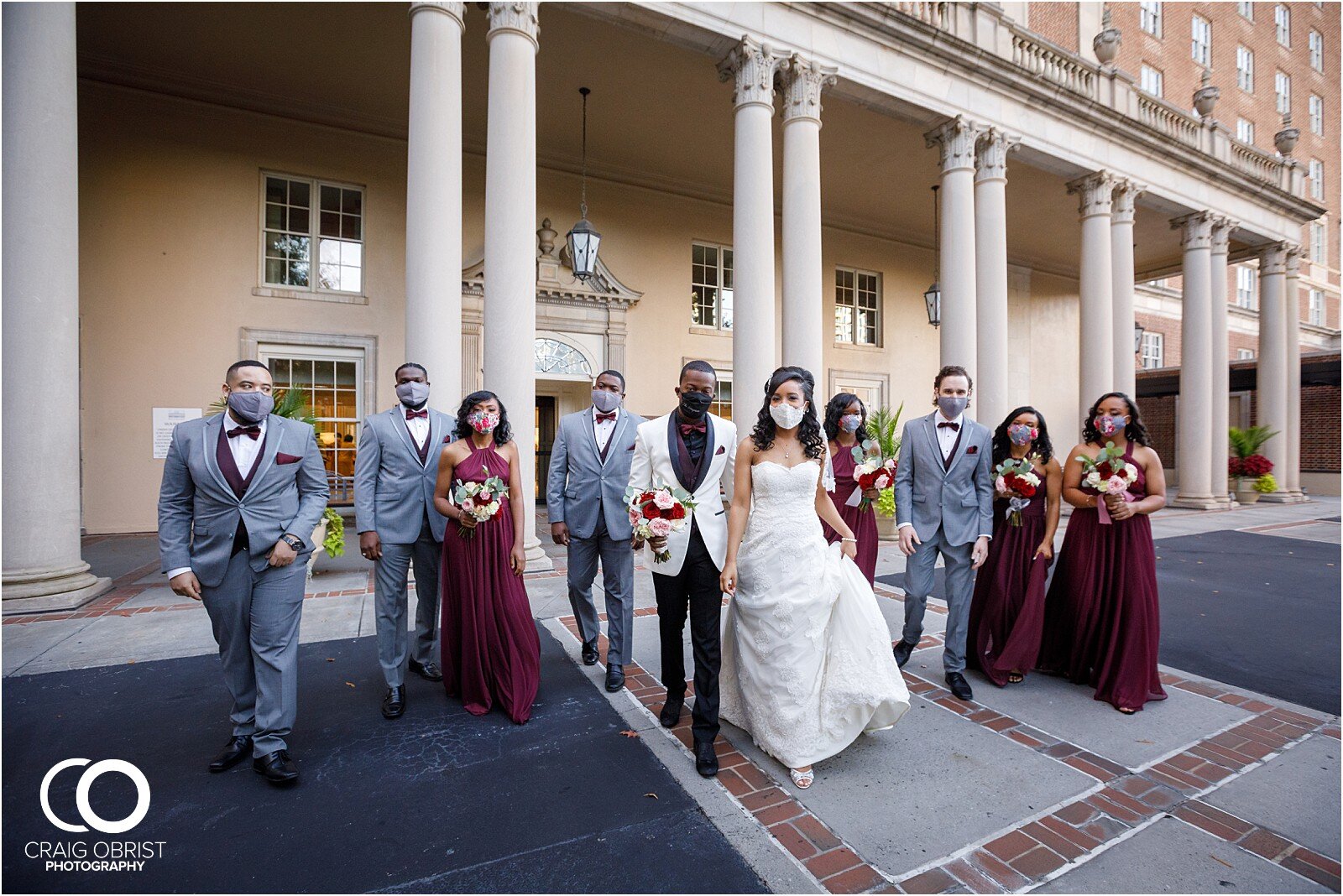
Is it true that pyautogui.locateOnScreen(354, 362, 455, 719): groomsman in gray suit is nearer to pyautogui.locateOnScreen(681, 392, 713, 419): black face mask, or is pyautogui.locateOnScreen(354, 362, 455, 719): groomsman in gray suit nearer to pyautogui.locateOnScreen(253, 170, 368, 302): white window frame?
Answer: pyautogui.locateOnScreen(681, 392, 713, 419): black face mask

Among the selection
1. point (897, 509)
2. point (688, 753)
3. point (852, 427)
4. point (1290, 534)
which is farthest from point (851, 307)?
point (688, 753)

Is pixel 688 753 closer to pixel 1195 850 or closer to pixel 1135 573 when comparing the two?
pixel 1195 850

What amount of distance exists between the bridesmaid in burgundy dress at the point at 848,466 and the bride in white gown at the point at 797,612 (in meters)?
2.42

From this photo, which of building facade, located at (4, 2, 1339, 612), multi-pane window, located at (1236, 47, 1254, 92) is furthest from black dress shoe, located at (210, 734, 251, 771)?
multi-pane window, located at (1236, 47, 1254, 92)

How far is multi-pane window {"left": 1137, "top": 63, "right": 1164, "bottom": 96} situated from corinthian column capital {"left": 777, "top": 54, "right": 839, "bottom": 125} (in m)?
18.7

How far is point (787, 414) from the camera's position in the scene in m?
3.16

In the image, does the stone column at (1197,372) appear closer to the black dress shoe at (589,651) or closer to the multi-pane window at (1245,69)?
the multi-pane window at (1245,69)

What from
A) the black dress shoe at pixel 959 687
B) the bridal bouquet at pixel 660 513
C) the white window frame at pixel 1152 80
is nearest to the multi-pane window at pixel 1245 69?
the white window frame at pixel 1152 80

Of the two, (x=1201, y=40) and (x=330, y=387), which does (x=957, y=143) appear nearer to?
(x=330, y=387)

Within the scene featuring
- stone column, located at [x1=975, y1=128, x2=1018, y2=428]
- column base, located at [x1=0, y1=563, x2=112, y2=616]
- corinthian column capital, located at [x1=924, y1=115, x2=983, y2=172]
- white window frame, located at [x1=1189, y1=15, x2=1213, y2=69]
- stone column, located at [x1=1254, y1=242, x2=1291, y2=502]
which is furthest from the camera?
white window frame, located at [x1=1189, y1=15, x2=1213, y2=69]

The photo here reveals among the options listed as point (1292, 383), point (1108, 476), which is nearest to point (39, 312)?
point (1108, 476)

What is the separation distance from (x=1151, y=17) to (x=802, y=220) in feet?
71.8

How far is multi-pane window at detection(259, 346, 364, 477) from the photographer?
36.1 feet

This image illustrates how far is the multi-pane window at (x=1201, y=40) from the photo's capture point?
2227cm
